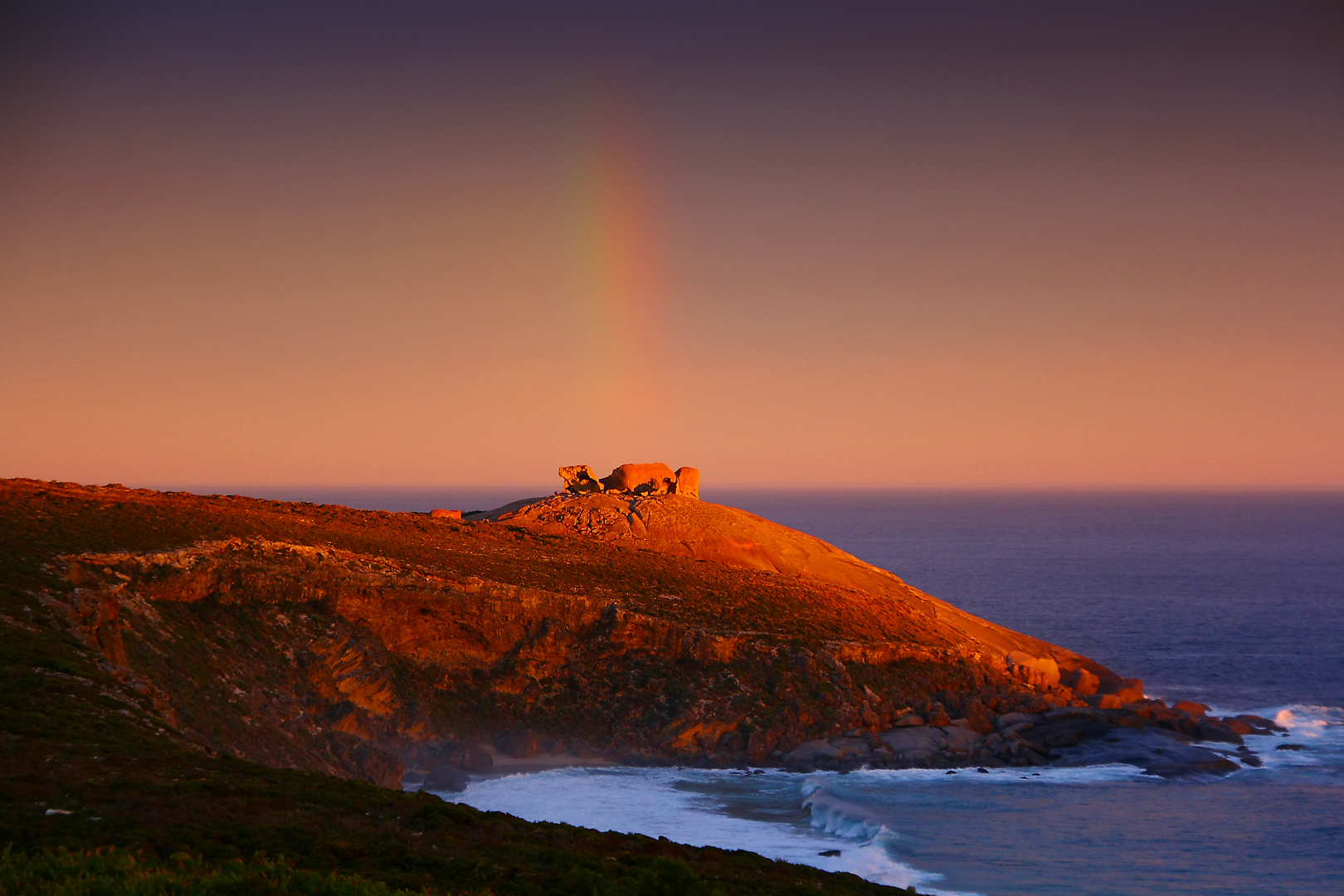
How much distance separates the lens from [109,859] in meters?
15.0

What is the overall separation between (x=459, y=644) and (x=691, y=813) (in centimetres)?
1756

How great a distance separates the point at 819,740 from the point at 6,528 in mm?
39686

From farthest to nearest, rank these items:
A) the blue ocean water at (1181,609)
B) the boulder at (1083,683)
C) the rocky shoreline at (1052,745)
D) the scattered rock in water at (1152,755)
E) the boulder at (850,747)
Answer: the blue ocean water at (1181,609)
the boulder at (1083,683)
the boulder at (850,747)
the rocky shoreline at (1052,745)
the scattered rock in water at (1152,755)

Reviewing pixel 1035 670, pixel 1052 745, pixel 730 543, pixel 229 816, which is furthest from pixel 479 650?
pixel 1035 670

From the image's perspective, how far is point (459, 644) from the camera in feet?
174

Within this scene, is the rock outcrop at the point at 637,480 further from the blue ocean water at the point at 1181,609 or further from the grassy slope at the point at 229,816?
the grassy slope at the point at 229,816

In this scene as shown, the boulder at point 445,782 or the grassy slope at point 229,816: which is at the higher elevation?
the grassy slope at point 229,816

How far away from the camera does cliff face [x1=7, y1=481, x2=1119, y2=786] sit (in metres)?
40.1

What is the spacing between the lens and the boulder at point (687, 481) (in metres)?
85.3

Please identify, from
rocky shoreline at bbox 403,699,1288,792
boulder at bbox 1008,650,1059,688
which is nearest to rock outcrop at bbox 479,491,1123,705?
boulder at bbox 1008,650,1059,688

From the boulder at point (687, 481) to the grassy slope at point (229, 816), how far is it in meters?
55.1

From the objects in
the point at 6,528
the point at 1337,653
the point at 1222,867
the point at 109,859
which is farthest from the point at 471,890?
the point at 1337,653

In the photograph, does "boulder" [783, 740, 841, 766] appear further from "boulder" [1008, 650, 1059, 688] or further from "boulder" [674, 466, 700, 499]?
"boulder" [674, 466, 700, 499]

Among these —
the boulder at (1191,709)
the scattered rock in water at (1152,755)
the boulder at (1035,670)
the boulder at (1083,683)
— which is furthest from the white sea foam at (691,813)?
the boulder at (1191,709)
